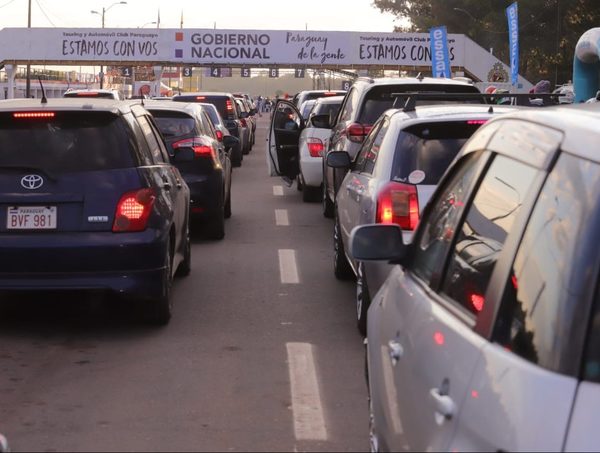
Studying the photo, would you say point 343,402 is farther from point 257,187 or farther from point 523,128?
point 257,187

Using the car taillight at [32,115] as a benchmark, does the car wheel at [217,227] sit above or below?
below

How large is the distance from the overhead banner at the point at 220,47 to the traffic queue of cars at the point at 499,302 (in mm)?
56318

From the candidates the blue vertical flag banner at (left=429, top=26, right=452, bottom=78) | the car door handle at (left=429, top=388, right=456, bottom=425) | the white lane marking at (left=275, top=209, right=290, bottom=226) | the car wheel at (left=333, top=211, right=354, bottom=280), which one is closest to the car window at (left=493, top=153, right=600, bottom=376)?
the car door handle at (left=429, top=388, right=456, bottom=425)

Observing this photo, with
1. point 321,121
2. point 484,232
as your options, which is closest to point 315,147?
point 321,121

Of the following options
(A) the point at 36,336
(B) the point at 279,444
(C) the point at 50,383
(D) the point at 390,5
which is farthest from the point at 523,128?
(D) the point at 390,5

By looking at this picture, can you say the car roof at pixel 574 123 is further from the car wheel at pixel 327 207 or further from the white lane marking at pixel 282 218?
the car wheel at pixel 327 207

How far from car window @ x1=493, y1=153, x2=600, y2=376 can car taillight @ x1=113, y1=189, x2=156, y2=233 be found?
17.7ft

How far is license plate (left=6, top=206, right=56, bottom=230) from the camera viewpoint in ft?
25.9

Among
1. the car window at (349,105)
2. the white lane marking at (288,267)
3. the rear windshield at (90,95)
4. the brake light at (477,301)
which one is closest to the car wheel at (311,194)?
the car window at (349,105)

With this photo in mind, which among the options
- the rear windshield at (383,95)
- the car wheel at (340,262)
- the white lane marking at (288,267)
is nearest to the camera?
the car wheel at (340,262)

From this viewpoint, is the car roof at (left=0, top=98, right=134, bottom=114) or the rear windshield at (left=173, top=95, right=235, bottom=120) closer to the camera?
the car roof at (left=0, top=98, right=134, bottom=114)

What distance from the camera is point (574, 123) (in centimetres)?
288

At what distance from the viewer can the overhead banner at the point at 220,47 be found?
60.1 m

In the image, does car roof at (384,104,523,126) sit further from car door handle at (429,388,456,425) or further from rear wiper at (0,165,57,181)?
car door handle at (429,388,456,425)
